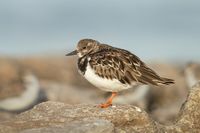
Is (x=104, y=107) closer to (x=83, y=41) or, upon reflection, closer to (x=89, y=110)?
(x=89, y=110)

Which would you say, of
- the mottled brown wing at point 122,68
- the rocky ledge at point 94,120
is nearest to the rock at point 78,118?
the rocky ledge at point 94,120

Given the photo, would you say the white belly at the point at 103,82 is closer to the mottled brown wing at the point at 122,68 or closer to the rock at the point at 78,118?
the mottled brown wing at the point at 122,68

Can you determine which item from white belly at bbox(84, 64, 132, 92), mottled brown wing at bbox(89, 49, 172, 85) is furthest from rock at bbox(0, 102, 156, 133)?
mottled brown wing at bbox(89, 49, 172, 85)

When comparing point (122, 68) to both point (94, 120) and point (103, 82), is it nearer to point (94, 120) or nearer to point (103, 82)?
point (103, 82)

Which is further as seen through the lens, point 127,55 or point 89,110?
point 127,55

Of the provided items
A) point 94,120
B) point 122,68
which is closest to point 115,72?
point 122,68

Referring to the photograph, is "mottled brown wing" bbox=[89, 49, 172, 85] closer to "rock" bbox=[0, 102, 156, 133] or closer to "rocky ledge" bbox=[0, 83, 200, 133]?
"rocky ledge" bbox=[0, 83, 200, 133]

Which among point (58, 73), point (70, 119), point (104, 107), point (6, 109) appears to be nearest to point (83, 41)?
point (104, 107)
